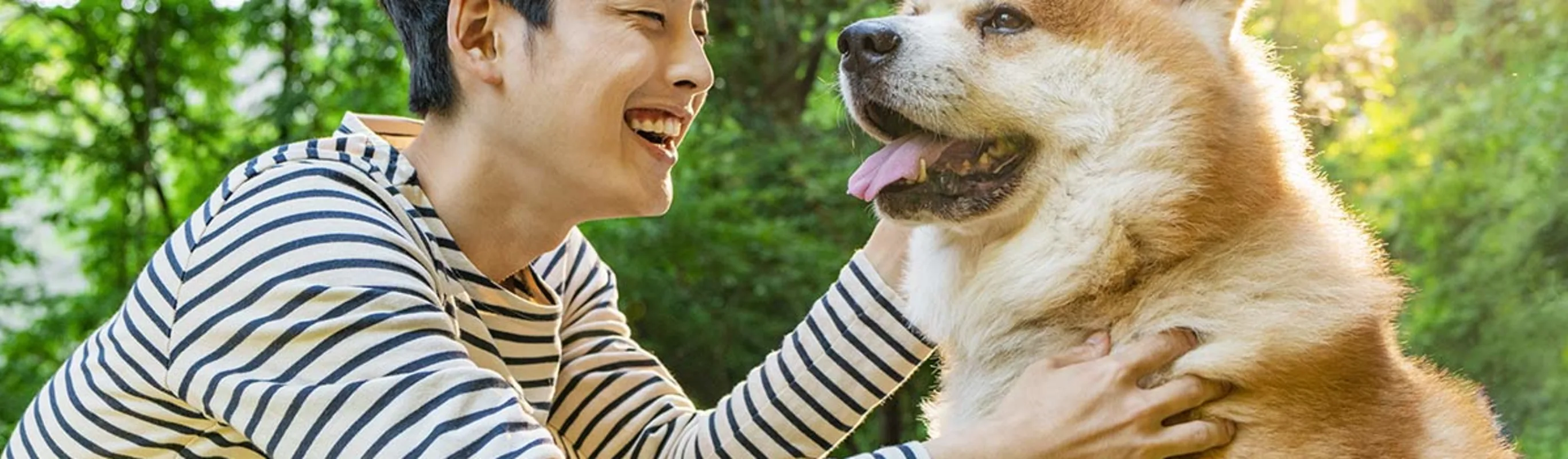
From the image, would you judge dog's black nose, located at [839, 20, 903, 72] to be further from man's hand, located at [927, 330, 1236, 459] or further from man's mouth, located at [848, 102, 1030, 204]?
man's hand, located at [927, 330, 1236, 459]

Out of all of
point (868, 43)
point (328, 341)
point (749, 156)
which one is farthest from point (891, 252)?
point (749, 156)

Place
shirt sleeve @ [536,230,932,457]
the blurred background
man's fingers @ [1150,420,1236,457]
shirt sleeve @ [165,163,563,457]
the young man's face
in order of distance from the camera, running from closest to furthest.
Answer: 1. shirt sleeve @ [165,163,563,457]
2. man's fingers @ [1150,420,1236,457]
3. the young man's face
4. shirt sleeve @ [536,230,932,457]
5. the blurred background

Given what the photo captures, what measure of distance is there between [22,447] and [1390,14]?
10.7 feet

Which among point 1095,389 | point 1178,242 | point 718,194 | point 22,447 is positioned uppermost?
point 718,194

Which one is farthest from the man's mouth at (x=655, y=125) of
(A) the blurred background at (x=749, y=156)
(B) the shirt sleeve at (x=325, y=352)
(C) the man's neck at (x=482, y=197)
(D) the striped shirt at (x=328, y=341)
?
(A) the blurred background at (x=749, y=156)

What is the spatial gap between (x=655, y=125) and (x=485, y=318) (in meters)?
0.28

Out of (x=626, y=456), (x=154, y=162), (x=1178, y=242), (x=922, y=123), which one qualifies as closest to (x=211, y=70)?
(x=154, y=162)

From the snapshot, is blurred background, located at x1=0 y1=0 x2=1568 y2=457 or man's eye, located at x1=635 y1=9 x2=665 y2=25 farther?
blurred background, located at x1=0 y1=0 x2=1568 y2=457

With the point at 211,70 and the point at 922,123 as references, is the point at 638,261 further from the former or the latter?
the point at 922,123

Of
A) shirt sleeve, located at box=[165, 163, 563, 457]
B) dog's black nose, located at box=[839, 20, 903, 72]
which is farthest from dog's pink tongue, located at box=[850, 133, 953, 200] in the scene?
shirt sleeve, located at box=[165, 163, 563, 457]

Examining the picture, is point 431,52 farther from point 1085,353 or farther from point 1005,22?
point 1085,353

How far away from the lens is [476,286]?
4.73ft

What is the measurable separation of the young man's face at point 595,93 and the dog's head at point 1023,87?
0.67 feet

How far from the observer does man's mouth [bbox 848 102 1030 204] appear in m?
1.41
